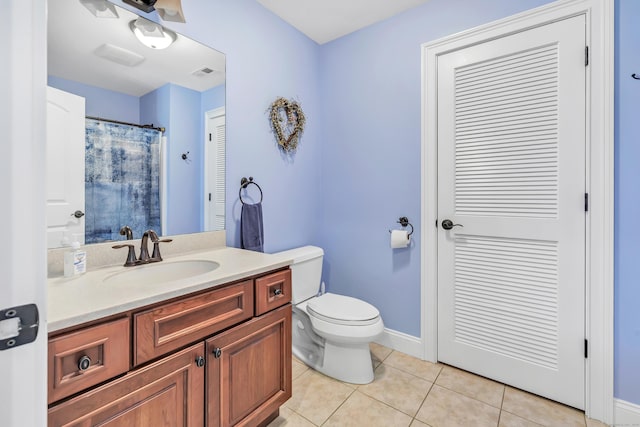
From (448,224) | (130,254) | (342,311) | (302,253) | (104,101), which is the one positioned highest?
(104,101)

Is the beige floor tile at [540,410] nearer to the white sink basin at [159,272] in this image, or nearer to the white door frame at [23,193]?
the white sink basin at [159,272]

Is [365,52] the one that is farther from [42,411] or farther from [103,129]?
[42,411]

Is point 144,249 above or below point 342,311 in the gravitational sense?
above

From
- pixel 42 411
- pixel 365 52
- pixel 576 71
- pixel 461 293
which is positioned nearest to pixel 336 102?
pixel 365 52

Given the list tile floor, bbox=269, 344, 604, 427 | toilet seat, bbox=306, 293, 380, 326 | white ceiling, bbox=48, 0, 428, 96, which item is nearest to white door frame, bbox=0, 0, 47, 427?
white ceiling, bbox=48, 0, 428, 96

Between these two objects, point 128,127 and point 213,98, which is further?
point 213,98

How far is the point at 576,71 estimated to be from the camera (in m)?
1.58

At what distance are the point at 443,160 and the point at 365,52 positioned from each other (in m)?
1.05

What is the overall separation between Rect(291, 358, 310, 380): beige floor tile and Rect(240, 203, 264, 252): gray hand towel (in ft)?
2.72

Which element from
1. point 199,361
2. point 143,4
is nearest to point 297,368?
point 199,361

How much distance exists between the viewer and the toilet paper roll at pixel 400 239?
2068 mm

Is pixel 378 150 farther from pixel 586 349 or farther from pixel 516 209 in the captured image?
pixel 586 349

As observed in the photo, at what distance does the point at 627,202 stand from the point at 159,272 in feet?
7.44

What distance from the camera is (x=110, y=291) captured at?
0.99 meters
